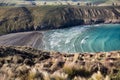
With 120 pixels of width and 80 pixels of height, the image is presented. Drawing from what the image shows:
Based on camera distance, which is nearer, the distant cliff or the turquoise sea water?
the turquoise sea water

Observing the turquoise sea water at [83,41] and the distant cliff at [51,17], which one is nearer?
the turquoise sea water at [83,41]

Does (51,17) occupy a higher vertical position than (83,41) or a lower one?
higher

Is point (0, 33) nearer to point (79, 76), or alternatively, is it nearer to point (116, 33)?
point (116, 33)

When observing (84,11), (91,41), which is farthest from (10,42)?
(84,11)
